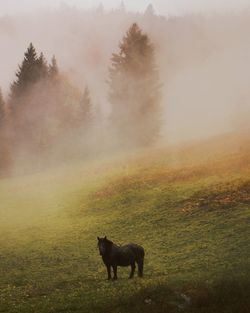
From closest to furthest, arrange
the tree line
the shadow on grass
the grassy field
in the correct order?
1. the shadow on grass
2. the grassy field
3. the tree line

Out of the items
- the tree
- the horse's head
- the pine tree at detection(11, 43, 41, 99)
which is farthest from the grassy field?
the pine tree at detection(11, 43, 41, 99)

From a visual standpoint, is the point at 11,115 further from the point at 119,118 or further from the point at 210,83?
the point at 210,83

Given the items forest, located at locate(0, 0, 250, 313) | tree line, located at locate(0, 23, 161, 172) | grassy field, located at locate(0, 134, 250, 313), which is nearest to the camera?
grassy field, located at locate(0, 134, 250, 313)

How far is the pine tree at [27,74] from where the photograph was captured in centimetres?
7444

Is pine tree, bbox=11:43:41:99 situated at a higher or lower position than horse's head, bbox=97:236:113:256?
higher

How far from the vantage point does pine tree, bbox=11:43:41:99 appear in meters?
74.4

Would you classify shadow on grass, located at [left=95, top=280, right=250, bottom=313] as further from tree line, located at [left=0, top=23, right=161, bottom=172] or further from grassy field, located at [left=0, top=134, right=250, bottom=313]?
tree line, located at [left=0, top=23, right=161, bottom=172]

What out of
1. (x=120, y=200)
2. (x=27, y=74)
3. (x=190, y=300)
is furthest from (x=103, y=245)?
(x=27, y=74)

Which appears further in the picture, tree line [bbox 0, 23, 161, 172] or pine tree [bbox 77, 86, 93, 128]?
pine tree [bbox 77, 86, 93, 128]

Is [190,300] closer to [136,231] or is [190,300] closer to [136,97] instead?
[136,231]

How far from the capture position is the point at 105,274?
2525cm

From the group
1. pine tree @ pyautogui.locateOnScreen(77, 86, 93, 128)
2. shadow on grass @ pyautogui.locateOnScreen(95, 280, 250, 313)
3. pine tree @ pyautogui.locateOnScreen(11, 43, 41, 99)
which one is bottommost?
shadow on grass @ pyautogui.locateOnScreen(95, 280, 250, 313)

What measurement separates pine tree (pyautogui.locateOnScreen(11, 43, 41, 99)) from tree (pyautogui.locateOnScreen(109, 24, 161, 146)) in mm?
12143

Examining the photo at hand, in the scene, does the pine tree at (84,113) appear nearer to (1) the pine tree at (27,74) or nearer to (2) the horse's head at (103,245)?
(1) the pine tree at (27,74)
